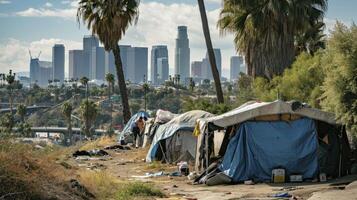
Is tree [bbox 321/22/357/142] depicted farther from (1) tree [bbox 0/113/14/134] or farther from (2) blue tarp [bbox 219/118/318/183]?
(1) tree [bbox 0/113/14/134]

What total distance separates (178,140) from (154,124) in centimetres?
618

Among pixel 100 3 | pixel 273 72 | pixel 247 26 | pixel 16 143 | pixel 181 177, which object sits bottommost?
pixel 181 177

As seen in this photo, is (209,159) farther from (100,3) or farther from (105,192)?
(100,3)

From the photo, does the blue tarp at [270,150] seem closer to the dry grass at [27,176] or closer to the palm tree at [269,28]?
the dry grass at [27,176]

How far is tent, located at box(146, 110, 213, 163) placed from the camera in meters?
25.2

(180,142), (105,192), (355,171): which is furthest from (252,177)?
(180,142)

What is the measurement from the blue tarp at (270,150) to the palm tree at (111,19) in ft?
70.0

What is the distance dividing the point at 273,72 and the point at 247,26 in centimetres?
285

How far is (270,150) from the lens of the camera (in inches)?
746

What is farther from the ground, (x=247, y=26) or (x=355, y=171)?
(x=247, y=26)

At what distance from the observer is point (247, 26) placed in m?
31.9

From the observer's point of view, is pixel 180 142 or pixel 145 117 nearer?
pixel 180 142

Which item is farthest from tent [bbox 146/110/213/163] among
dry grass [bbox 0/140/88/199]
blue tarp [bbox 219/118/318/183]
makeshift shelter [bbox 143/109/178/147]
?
dry grass [bbox 0/140/88/199]

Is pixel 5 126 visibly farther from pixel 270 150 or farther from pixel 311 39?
pixel 311 39
